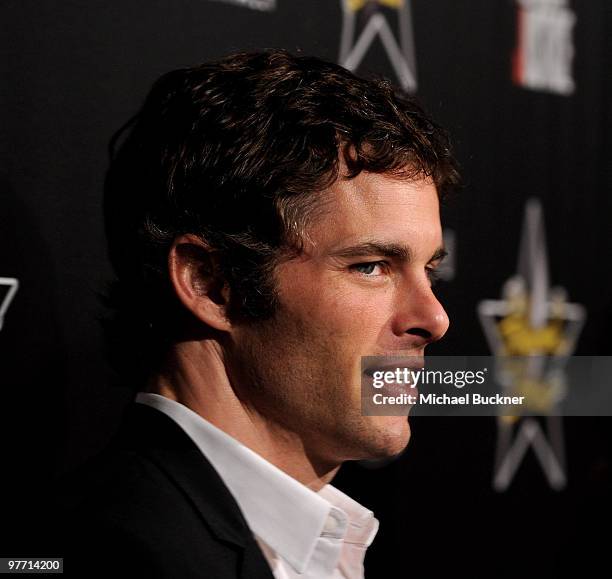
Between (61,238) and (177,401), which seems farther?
(61,238)

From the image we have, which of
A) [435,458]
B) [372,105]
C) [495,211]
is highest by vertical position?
[372,105]

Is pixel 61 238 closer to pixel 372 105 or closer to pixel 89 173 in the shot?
pixel 89 173

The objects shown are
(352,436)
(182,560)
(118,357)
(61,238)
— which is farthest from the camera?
(61,238)

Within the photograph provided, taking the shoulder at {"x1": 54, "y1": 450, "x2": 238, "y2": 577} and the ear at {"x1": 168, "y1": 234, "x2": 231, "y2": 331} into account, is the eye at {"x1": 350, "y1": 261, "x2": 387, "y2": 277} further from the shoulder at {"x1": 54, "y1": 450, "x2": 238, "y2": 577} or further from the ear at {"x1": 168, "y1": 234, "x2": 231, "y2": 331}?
the shoulder at {"x1": 54, "y1": 450, "x2": 238, "y2": 577}

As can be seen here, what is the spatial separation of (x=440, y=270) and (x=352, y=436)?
2.36 ft

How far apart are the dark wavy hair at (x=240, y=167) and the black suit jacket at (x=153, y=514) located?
0.42ft

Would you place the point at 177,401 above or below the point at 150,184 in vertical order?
below

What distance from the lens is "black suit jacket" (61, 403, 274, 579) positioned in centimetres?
94

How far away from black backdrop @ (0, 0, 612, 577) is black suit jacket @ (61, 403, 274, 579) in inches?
3.3

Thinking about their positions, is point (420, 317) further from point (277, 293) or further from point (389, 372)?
point (277, 293)

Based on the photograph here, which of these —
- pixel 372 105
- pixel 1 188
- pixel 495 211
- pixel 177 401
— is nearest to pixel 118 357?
pixel 177 401

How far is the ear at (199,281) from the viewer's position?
3.66ft

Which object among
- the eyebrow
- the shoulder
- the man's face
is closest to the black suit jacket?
the shoulder

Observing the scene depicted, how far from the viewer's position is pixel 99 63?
1414mm
